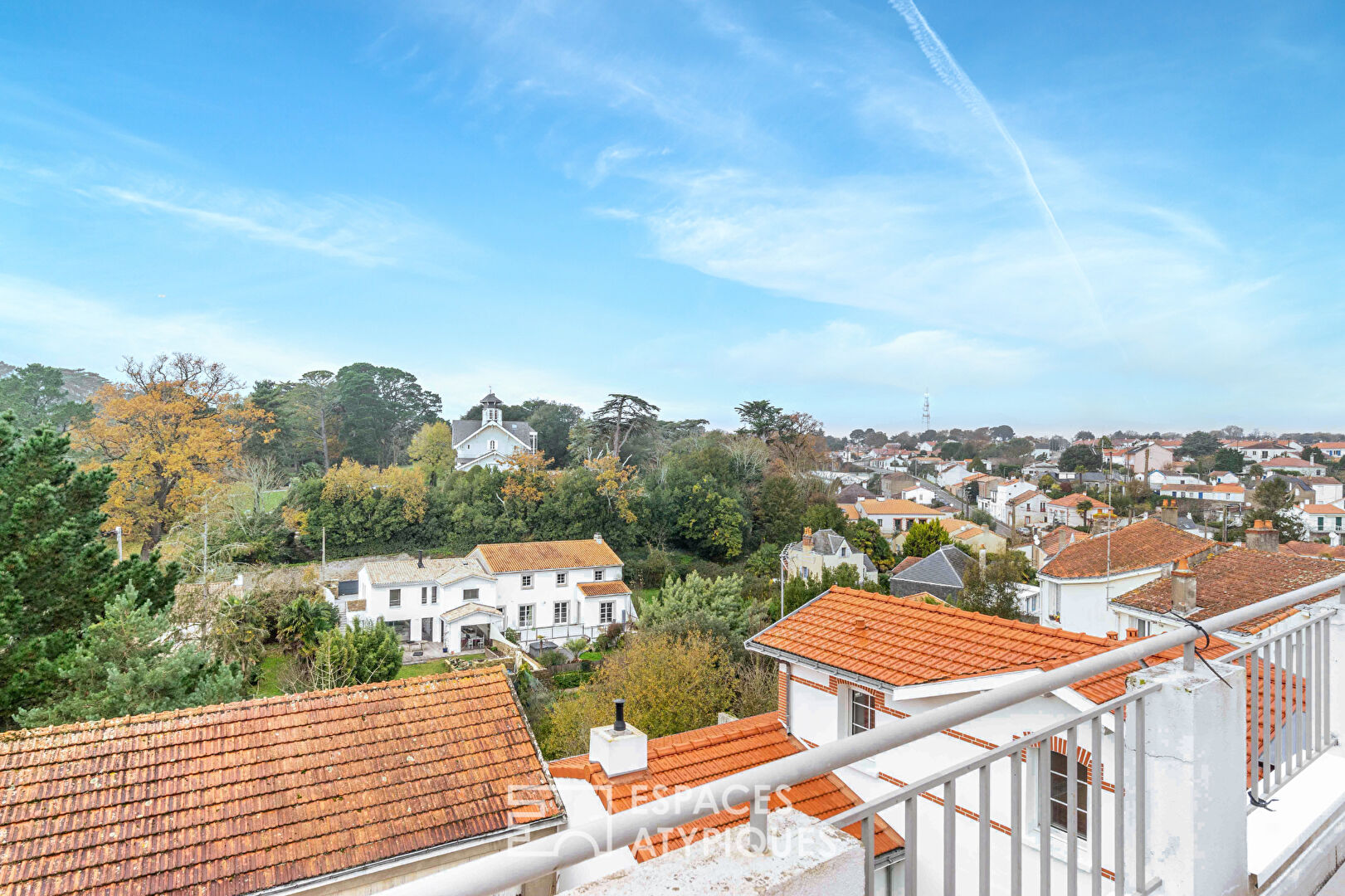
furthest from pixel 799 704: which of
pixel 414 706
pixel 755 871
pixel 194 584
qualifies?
pixel 194 584

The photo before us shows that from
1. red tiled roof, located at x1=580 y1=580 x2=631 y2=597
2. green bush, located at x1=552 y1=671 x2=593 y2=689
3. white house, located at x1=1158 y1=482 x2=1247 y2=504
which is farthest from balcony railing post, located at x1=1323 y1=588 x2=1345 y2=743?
white house, located at x1=1158 y1=482 x2=1247 y2=504

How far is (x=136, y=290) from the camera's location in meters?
30.9

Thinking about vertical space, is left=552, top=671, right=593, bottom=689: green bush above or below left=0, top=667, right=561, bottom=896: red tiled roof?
below

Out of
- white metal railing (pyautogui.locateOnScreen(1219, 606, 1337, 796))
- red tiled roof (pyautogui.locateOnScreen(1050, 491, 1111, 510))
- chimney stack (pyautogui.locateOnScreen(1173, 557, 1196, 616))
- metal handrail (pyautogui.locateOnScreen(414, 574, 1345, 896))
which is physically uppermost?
metal handrail (pyautogui.locateOnScreen(414, 574, 1345, 896))

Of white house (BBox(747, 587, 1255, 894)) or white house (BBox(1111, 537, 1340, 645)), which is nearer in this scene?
white house (BBox(747, 587, 1255, 894))

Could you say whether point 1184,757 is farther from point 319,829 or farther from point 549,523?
point 549,523

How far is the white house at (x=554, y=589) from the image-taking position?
28594mm

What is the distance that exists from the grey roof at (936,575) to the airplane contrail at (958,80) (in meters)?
17.5

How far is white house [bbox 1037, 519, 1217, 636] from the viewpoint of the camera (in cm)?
1645

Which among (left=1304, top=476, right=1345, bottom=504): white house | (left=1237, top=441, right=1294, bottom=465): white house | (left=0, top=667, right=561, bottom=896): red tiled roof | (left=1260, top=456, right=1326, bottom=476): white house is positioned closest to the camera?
(left=0, top=667, right=561, bottom=896): red tiled roof

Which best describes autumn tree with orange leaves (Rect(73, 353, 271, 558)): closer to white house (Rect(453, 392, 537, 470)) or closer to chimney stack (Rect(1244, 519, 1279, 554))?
white house (Rect(453, 392, 537, 470))

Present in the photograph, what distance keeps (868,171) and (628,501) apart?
2061cm

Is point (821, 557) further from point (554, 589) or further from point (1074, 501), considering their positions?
point (1074, 501)

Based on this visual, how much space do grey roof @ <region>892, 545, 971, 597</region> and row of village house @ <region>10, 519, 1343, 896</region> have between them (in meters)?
24.6
